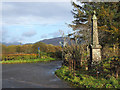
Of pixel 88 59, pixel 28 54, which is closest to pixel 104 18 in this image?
pixel 88 59

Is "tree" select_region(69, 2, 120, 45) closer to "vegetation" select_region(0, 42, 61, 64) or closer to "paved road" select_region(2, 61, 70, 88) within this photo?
"vegetation" select_region(0, 42, 61, 64)

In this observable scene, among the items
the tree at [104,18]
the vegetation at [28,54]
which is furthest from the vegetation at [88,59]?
the vegetation at [28,54]

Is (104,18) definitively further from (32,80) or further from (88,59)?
(32,80)

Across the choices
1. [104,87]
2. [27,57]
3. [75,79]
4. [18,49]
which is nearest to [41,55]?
[27,57]

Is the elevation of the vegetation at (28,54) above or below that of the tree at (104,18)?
below

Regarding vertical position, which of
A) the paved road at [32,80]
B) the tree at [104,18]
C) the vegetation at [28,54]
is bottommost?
the paved road at [32,80]

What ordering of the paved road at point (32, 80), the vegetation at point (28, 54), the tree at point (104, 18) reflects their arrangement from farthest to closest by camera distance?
the vegetation at point (28, 54) → the tree at point (104, 18) → the paved road at point (32, 80)

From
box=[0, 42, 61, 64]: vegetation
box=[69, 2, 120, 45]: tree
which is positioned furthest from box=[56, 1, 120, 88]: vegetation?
box=[0, 42, 61, 64]: vegetation

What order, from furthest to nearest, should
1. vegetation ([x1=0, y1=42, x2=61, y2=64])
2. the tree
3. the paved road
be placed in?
vegetation ([x1=0, y1=42, x2=61, y2=64]) < the tree < the paved road

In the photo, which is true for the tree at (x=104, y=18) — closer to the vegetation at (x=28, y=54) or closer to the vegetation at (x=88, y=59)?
the vegetation at (x=88, y=59)

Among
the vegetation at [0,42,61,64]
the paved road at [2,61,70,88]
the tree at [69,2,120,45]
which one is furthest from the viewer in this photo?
the vegetation at [0,42,61,64]

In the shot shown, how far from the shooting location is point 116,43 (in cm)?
1633

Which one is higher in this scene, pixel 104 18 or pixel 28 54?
pixel 104 18

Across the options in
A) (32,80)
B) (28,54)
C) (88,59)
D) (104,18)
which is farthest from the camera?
(28,54)
